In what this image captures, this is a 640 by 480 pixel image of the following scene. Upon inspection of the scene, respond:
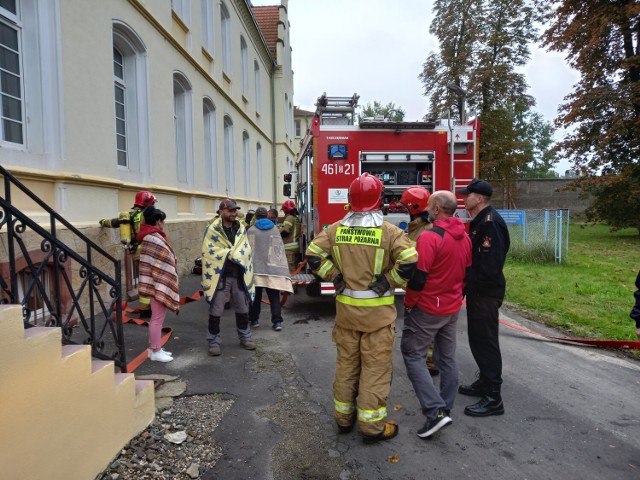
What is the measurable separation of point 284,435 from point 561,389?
8.81 ft

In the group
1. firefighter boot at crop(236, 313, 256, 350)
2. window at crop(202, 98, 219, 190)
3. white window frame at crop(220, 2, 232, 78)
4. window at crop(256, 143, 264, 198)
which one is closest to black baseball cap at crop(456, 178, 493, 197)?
firefighter boot at crop(236, 313, 256, 350)

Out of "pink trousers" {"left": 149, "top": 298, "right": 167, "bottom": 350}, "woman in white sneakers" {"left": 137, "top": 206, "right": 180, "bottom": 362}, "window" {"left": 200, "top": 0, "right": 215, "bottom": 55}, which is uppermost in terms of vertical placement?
"window" {"left": 200, "top": 0, "right": 215, "bottom": 55}

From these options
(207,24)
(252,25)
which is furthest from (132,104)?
(252,25)

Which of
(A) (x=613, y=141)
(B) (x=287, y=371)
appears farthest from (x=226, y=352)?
(A) (x=613, y=141)

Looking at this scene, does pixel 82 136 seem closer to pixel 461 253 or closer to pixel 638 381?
pixel 461 253

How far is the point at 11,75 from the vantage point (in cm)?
520

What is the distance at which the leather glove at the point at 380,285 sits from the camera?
3020mm

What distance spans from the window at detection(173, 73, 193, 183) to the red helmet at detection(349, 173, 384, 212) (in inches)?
327

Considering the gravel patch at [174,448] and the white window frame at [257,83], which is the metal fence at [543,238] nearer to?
the gravel patch at [174,448]

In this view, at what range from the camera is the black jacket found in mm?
3455

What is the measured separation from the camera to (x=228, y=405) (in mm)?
3666

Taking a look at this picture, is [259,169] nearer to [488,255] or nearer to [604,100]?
[604,100]

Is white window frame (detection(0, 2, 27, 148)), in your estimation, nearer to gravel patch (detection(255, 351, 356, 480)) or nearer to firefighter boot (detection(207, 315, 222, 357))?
firefighter boot (detection(207, 315, 222, 357))

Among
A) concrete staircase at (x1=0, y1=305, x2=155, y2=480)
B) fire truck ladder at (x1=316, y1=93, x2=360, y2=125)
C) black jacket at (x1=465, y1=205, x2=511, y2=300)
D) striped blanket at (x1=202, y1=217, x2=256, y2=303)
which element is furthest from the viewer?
fire truck ladder at (x1=316, y1=93, x2=360, y2=125)
